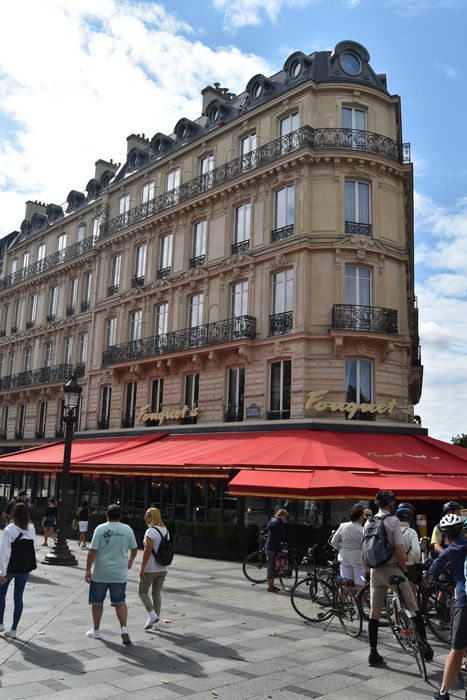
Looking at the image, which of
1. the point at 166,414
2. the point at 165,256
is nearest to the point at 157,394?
the point at 166,414

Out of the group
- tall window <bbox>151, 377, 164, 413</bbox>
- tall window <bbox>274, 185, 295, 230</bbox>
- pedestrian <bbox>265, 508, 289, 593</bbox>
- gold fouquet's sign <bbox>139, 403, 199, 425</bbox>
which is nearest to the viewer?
pedestrian <bbox>265, 508, 289, 593</bbox>

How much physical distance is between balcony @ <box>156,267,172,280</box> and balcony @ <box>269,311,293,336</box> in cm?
596

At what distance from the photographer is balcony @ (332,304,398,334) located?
1795cm

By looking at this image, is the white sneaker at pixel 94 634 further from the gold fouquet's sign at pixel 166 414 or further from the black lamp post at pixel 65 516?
the gold fouquet's sign at pixel 166 414

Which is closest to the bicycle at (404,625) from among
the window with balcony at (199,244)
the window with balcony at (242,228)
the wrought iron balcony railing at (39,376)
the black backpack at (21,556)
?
Result: the black backpack at (21,556)

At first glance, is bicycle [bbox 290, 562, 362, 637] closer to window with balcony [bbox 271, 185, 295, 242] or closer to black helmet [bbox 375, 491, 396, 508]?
black helmet [bbox 375, 491, 396, 508]

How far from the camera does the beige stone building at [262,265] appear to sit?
18.2 meters

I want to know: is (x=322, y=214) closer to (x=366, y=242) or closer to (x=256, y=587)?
(x=366, y=242)

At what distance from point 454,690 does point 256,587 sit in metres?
6.18

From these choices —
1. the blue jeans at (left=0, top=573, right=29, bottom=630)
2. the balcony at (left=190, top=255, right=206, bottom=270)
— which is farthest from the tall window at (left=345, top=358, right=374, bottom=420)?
the blue jeans at (left=0, top=573, right=29, bottom=630)

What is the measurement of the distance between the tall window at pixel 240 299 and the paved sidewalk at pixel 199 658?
11752mm

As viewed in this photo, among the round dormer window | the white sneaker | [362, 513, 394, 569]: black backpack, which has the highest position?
the round dormer window

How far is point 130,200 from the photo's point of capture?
26688 mm

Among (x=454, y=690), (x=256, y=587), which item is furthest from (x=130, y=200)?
(x=454, y=690)
